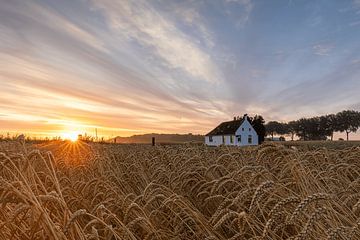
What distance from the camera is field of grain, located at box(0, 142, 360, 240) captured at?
234 cm

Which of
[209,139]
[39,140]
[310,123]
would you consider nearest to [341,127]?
[310,123]

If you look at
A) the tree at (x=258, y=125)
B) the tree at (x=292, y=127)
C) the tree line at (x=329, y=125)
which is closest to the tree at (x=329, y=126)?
the tree line at (x=329, y=125)

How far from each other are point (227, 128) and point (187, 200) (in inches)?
3737

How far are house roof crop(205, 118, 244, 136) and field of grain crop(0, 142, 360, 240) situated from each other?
3396 inches

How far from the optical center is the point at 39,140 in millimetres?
38125

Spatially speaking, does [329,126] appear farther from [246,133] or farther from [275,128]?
[246,133]

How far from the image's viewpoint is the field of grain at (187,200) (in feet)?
7.67

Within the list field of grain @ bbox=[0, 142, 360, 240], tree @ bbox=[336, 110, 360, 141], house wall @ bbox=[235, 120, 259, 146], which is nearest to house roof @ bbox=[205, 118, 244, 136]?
house wall @ bbox=[235, 120, 259, 146]

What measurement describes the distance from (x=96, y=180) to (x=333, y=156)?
18.4 feet

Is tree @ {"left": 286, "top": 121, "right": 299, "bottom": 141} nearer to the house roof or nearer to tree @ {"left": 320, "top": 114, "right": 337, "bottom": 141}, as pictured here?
tree @ {"left": 320, "top": 114, "right": 337, "bottom": 141}

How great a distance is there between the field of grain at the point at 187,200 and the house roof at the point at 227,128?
86253 millimetres

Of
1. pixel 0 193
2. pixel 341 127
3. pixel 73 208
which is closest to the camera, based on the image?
pixel 0 193

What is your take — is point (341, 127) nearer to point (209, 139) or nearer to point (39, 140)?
point (209, 139)

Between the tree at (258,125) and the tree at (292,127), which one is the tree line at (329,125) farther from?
the tree at (258,125)
